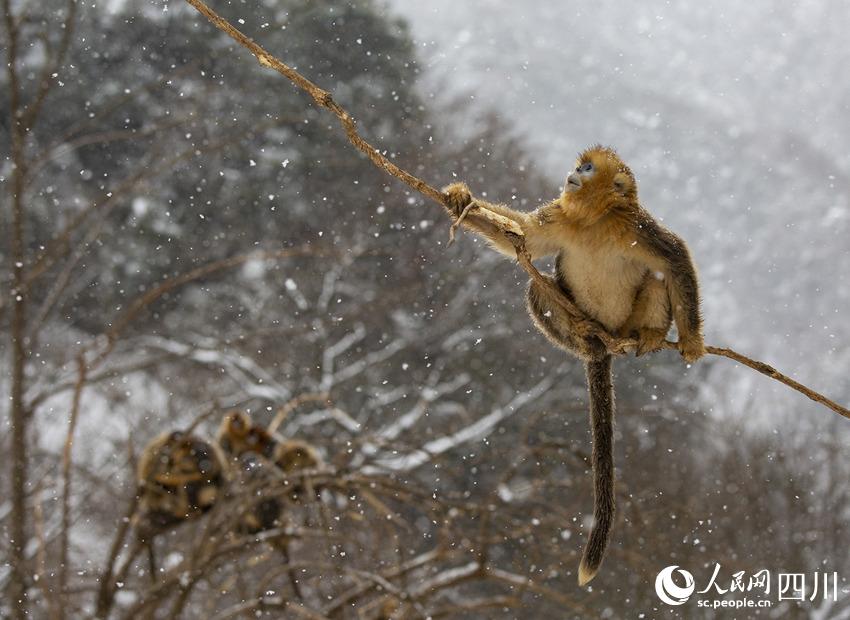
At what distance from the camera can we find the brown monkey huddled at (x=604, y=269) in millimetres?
1119

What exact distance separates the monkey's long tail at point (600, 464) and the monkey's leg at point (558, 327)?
3cm

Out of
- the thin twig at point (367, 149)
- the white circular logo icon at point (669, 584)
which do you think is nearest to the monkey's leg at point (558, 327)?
Answer: the thin twig at point (367, 149)

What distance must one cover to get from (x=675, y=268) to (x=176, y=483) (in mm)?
1343

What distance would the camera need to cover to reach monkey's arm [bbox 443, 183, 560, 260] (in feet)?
3.40

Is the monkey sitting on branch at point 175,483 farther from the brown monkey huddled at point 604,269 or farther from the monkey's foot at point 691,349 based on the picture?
the monkey's foot at point 691,349

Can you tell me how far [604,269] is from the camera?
1.28 metres

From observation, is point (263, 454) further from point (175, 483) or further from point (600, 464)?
point (600, 464)

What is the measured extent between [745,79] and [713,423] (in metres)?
5.10

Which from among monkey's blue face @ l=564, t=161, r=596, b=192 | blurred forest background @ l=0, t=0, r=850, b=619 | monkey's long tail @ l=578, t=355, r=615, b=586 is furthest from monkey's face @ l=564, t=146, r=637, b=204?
blurred forest background @ l=0, t=0, r=850, b=619

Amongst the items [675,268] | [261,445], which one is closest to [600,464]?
[675,268]

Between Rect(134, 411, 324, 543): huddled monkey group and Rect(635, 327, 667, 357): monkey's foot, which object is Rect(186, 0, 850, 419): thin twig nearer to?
Rect(635, 327, 667, 357): monkey's foot

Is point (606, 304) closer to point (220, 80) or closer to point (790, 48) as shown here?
point (220, 80)

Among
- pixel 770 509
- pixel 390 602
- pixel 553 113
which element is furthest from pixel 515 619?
pixel 553 113

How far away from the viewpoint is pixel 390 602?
222 centimetres
